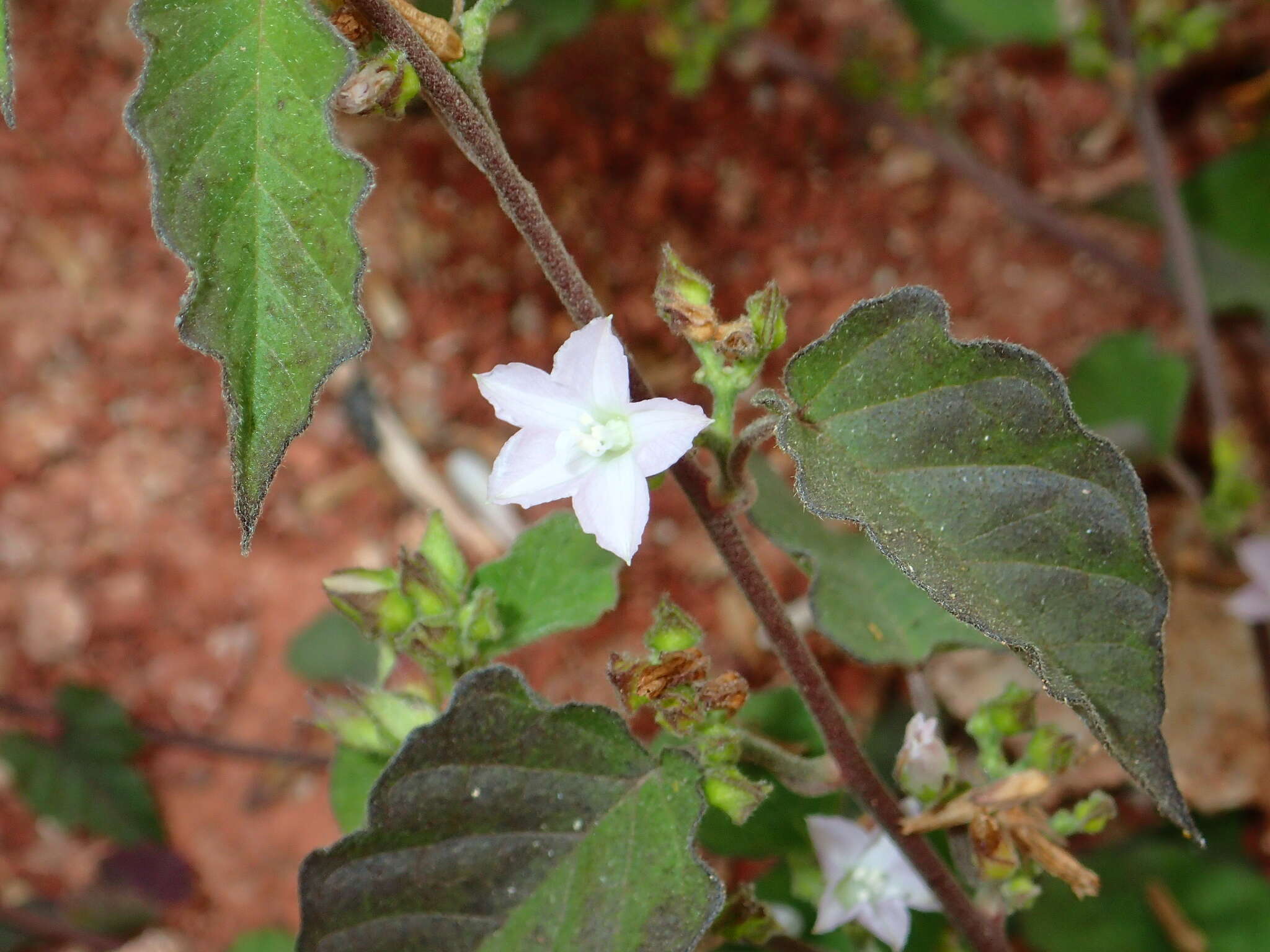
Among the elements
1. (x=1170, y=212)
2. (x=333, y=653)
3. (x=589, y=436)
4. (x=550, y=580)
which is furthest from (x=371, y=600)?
(x=1170, y=212)

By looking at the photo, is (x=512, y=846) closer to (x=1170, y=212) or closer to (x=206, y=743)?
(x=206, y=743)

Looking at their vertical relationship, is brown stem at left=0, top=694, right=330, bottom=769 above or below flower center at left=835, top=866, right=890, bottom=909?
below

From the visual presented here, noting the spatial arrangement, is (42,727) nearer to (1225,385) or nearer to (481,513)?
(481,513)

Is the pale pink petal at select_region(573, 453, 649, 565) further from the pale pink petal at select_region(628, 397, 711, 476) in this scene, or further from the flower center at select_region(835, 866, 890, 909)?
the flower center at select_region(835, 866, 890, 909)

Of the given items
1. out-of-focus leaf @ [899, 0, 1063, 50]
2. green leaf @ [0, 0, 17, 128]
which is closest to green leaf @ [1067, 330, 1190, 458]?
out-of-focus leaf @ [899, 0, 1063, 50]

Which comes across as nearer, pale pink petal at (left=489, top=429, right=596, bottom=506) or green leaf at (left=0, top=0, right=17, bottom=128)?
green leaf at (left=0, top=0, right=17, bottom=128)
